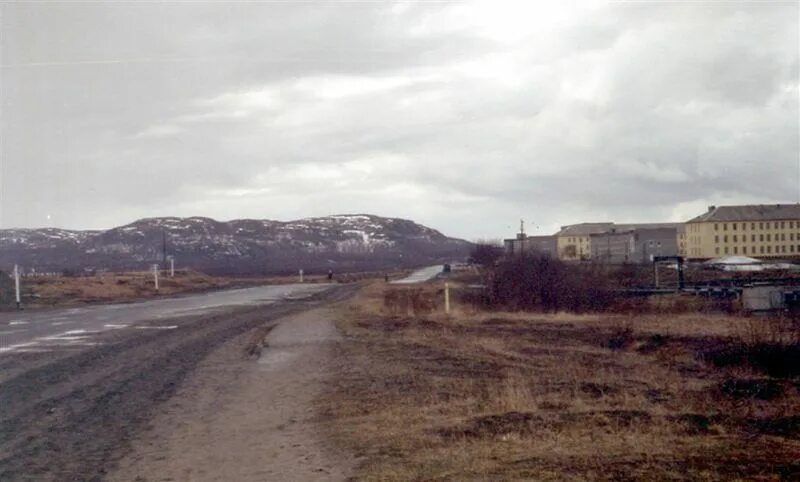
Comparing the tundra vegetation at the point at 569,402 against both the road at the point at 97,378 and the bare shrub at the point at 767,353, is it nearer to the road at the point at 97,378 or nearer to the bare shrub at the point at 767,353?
the bare shrub at the point at 767,353

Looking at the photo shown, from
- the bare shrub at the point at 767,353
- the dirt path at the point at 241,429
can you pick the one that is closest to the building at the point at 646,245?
the bare shrub at the point at 767,353

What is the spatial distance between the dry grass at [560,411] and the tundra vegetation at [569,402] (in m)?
0.02

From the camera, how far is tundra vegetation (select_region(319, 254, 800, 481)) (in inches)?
360

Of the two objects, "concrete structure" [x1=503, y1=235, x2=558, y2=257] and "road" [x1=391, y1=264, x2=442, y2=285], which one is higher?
"concrete structure" [x1=503, y1=235, x2=558, y2=257]

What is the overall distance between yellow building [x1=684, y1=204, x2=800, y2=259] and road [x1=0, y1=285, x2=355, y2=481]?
2699 inches

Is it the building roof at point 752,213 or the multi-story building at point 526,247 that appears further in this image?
the building roof at point 752,213

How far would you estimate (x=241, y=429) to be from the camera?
40.6 ft

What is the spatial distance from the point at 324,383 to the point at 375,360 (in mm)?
3506

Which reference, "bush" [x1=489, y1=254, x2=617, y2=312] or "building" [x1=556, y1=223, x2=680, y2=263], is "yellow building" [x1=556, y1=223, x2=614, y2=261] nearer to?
"building" [x1=556, y1=223, x2=680, y2=263]

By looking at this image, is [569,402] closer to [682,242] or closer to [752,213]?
[752,213]

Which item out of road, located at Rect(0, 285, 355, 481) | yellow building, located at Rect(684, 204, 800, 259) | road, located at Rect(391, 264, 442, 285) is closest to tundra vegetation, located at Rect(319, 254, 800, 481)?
road, located at Rect(0, 285, 355, 481)

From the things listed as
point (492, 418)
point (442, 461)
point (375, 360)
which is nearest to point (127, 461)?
point (442, 461)

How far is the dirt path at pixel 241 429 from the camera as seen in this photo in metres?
9.77

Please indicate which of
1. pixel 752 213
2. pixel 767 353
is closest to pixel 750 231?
pixel 752 213
